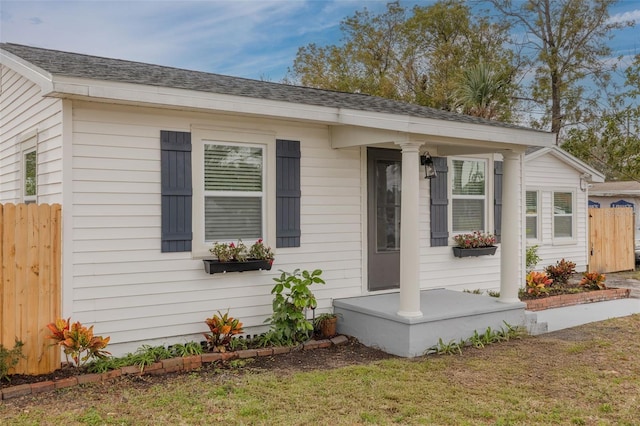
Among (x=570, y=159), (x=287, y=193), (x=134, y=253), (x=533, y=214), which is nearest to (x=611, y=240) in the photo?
(x=570, y=159)

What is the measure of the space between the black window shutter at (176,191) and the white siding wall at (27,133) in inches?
37.9

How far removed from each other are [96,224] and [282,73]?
21.7m

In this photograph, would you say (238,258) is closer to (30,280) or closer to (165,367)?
(165,367)

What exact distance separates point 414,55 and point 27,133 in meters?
19.2

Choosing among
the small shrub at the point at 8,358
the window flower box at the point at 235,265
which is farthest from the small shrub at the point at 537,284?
the small shrub at the point at 8,358

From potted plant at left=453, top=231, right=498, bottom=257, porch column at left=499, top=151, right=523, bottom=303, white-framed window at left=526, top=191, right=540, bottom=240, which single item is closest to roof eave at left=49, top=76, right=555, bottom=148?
porch column at left=499, top=151, right=523, bottom=303

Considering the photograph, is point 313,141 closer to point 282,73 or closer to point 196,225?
point 196,225

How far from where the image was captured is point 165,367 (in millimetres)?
5004

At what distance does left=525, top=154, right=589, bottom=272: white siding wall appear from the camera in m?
11.7

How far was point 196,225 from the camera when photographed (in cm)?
557

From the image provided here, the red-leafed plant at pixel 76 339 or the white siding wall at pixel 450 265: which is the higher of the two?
the white siding wall at pixel 450 265

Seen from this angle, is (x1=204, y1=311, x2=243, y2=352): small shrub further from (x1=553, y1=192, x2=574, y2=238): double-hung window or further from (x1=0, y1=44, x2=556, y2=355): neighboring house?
(x1=553, y1=192, x2=574, y2=238): double-hung window

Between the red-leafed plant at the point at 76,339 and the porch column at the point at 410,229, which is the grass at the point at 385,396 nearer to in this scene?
the red-leafed plant at the point at 76,339

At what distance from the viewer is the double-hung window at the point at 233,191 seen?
5.70 m
